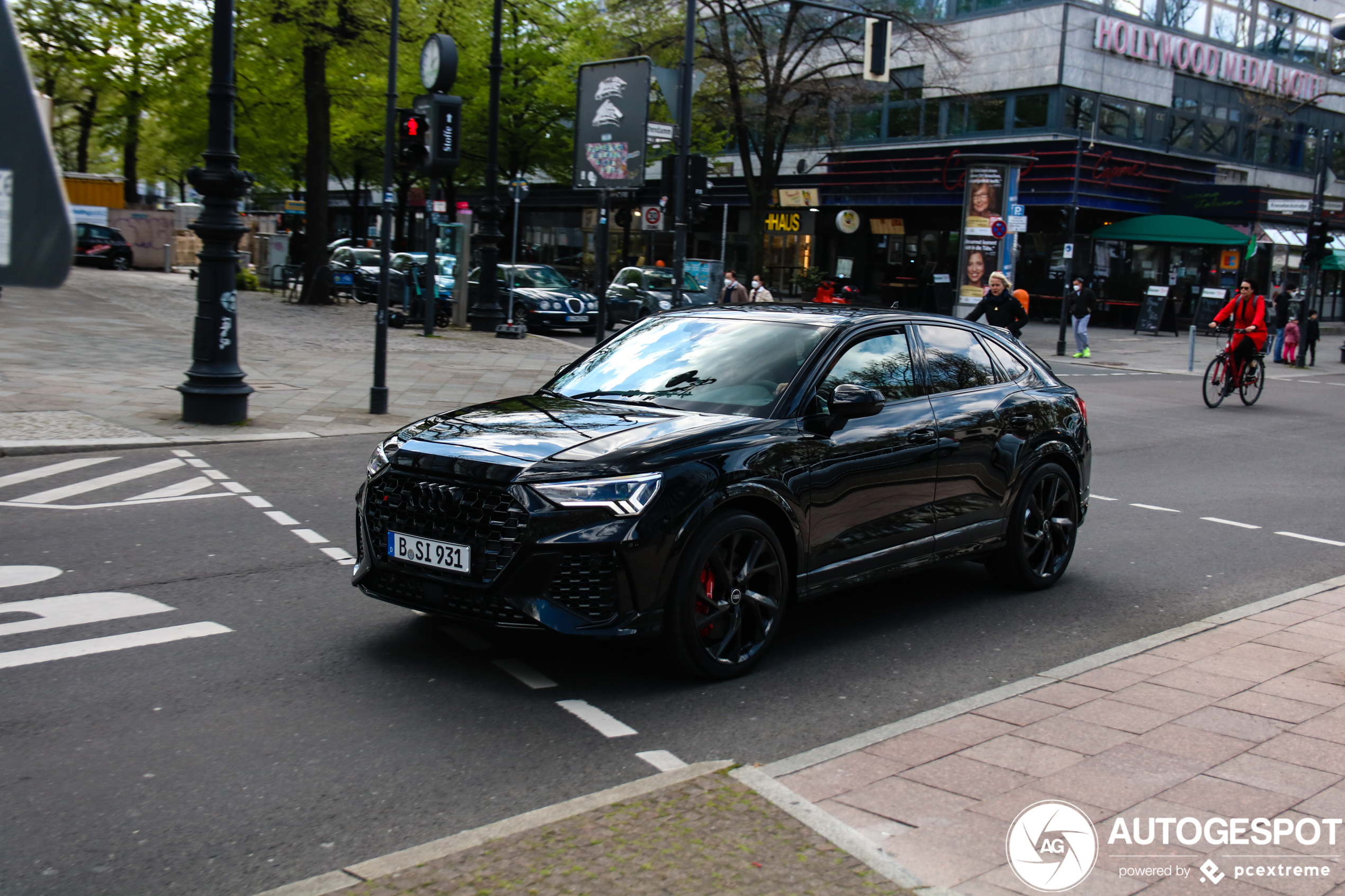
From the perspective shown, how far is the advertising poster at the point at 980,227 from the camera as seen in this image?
1180 inches

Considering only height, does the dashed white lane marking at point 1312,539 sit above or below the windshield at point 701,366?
below

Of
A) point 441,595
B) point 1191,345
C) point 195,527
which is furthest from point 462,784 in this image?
point 1191,345

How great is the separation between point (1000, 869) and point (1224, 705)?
1.96 metres

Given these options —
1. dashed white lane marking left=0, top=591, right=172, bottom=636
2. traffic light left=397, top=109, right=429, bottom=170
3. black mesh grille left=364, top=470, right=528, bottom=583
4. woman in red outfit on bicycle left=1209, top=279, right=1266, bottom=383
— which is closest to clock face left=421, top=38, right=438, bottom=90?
traffic light left=397, top=109, right=429, bottom=170

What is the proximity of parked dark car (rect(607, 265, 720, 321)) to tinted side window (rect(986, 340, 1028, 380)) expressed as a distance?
2132 cm

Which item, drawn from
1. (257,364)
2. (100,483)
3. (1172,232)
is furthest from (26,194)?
(1172,232)

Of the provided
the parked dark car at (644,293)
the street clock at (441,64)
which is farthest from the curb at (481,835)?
the parked dark car at (644,293)

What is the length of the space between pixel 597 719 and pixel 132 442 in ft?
26.6

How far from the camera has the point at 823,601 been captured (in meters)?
6.94

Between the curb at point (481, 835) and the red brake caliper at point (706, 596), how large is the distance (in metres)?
1.09

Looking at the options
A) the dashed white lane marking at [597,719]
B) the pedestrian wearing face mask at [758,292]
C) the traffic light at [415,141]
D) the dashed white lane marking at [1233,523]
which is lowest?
the dashed white lane marking at [597,719]

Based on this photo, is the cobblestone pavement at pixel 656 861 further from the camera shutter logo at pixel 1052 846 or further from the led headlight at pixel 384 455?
the led headlight at pixel 384 455

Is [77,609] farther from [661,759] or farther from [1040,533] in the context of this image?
[1040,533]

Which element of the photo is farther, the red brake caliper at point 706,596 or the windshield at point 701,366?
the windshield at point 701,366
